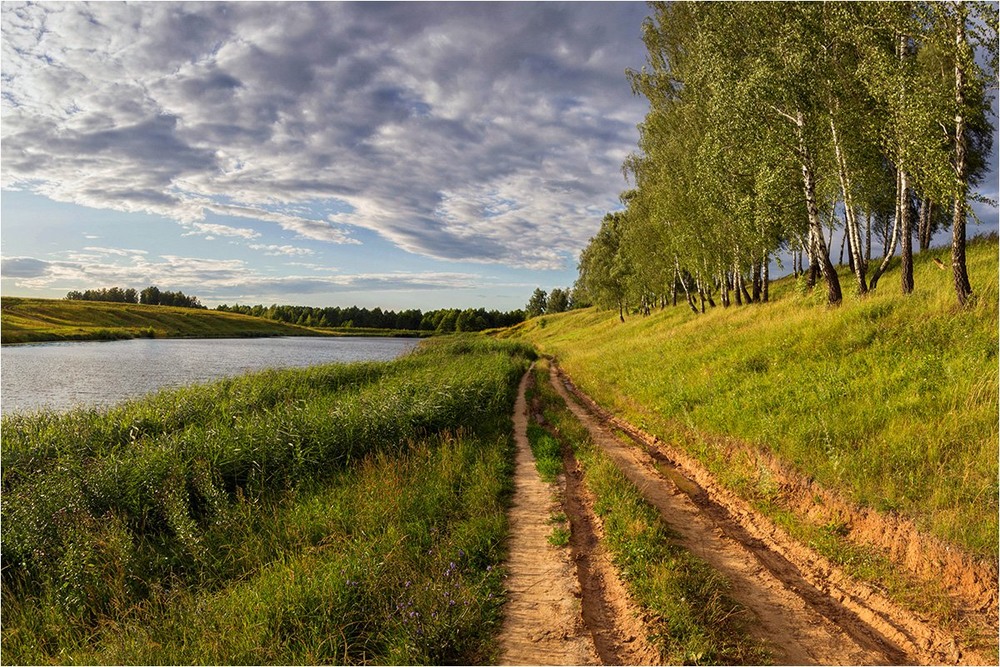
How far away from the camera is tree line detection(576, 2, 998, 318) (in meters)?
13.5

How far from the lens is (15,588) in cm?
687

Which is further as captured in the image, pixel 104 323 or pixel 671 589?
pixel 104 323

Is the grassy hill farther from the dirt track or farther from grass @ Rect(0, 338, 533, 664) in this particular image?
the dirt track

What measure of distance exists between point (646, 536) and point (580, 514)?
1449 mm

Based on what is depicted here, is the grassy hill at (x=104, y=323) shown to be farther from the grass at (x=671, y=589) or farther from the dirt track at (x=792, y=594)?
the dirt track at (x=792, y=594)

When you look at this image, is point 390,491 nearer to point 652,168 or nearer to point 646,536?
point 646,536

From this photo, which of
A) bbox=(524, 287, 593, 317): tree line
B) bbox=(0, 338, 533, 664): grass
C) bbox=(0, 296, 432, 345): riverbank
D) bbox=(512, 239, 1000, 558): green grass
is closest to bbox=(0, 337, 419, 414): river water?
bbox=(0, 338, 533, 664): grass

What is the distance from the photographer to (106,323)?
86.2 m

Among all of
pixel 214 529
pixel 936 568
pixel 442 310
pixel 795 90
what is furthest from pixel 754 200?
pixel 442 310

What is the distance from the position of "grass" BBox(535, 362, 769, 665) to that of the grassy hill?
79889 mm

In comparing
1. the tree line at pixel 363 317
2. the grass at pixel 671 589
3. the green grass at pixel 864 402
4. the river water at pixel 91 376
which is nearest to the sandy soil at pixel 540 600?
the grass at pixel 671 589

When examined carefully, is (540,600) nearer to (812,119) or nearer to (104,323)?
(812,119)

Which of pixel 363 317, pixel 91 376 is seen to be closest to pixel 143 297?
pixel 363 317

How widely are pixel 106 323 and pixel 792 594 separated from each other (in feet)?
361
